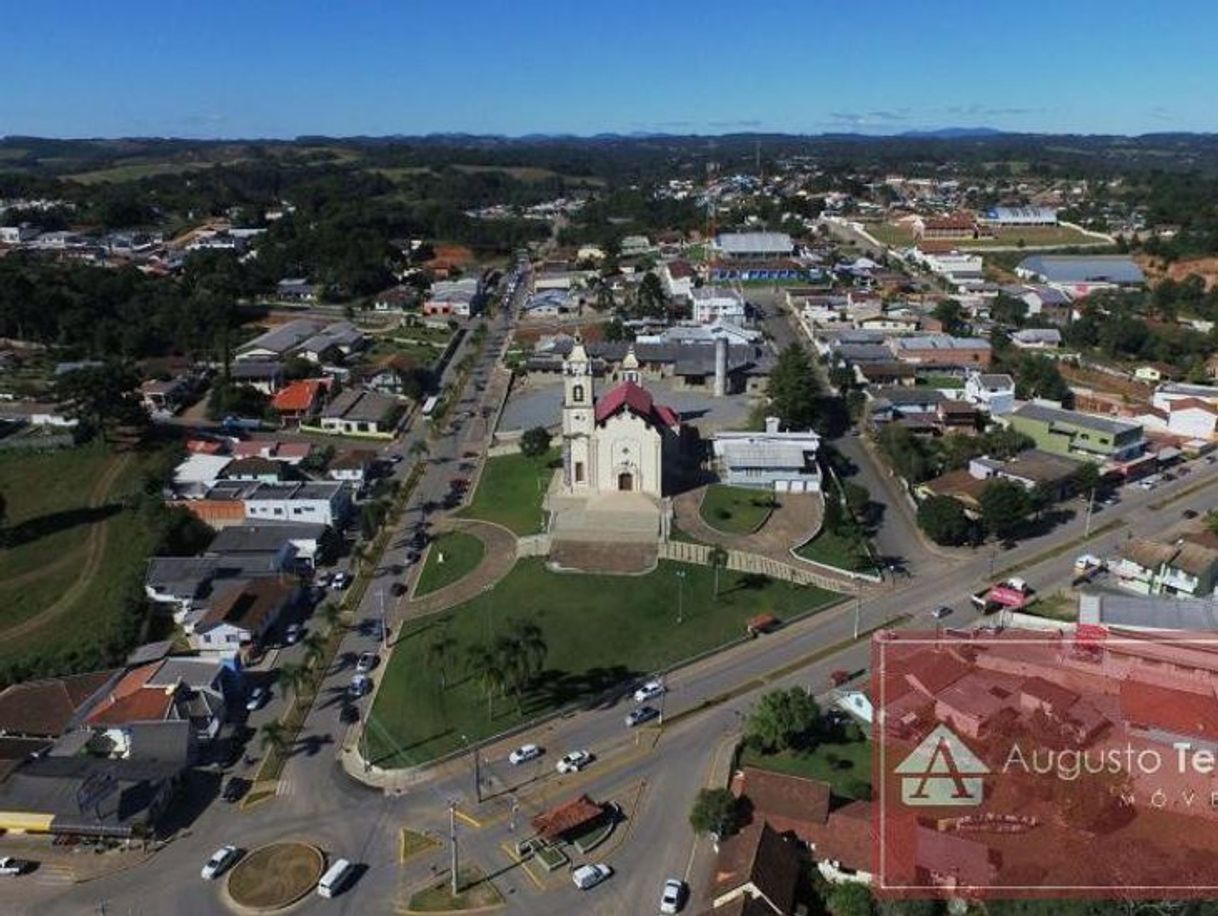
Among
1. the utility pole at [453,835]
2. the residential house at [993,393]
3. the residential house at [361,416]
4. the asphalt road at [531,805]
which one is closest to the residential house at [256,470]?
the residential house at [361,416]

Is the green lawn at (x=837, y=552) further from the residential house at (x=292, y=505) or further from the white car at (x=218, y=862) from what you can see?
the white car at (x=218, y=862)

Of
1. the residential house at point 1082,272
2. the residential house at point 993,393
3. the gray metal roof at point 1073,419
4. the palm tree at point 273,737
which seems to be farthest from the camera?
the residential house at point 1082,272

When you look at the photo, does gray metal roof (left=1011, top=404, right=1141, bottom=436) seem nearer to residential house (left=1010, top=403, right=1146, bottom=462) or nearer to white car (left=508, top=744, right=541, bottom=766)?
residential house (left=1010, top=403, right=1146, bottom=462)

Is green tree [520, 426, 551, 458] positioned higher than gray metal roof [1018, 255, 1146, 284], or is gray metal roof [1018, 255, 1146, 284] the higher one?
gray metal roof [1018, 255, 1146, 284]

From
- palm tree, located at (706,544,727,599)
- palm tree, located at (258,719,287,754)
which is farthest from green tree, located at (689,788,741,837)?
palm tree, located at (706,544,727,599)

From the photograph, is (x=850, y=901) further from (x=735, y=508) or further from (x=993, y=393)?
(x=993, y=393)

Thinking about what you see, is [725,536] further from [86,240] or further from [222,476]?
[86,240]

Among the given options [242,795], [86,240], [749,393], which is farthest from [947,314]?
[86,240]
